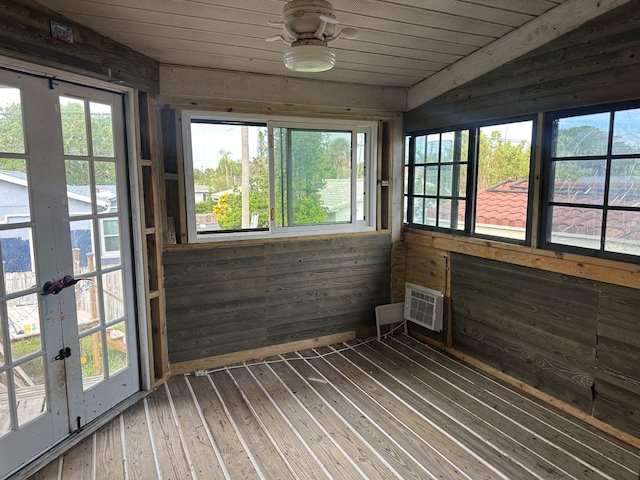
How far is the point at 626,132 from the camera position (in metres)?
2.52

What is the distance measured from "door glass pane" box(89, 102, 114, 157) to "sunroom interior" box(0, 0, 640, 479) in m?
0.02

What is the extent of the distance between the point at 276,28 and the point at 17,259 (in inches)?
79.3

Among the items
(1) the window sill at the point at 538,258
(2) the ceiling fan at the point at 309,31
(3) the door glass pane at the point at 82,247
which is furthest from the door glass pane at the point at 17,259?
(1) the window sill at the point at 538,258

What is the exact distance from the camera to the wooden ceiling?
2.42 meters

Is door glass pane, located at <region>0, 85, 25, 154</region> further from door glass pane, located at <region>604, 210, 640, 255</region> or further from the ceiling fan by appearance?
door glass pane, located at <region>604, 210, 640, 255</region>

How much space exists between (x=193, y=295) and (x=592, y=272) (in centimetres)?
285

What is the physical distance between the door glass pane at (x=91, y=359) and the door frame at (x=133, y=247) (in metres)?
0.26

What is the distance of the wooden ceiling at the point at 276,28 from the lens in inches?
95.2

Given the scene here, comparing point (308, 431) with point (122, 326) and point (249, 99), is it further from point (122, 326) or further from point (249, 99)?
point (249, 99)

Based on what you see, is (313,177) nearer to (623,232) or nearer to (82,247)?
(82,247)

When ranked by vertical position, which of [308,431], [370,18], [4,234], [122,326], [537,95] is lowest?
[308,431]

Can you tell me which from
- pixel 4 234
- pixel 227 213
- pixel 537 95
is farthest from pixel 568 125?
pixel 4 234

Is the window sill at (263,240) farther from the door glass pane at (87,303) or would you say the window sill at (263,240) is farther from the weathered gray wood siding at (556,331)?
the weathered gray wood siding at (556,331)

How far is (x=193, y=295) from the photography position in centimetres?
350
